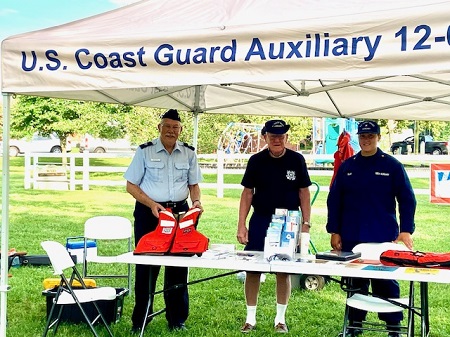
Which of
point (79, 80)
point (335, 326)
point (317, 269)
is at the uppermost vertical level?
point (79, 80)

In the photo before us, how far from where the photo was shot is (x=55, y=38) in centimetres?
396

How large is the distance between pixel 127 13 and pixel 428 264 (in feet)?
8.18

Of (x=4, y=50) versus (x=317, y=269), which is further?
(x=4, y=50)

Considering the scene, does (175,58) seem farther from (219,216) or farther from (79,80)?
(219,216)

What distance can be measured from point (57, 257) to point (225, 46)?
6.26 feet

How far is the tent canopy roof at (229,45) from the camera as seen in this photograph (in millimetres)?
3281

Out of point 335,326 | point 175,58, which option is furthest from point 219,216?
point 175,58

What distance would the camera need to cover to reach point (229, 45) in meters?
3.63

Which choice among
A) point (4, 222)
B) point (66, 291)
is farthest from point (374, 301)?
point (4, 222)

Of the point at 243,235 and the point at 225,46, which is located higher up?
the point at 225,46

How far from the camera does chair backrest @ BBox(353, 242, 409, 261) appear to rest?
171 inches

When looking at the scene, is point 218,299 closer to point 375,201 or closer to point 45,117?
Answer: point 375,201

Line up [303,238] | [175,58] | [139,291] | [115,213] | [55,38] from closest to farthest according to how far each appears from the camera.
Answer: [175,58] → [55,38] → [303,238] → [139,291] → [115,213]

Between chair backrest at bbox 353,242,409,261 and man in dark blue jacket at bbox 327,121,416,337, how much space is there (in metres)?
0.15
